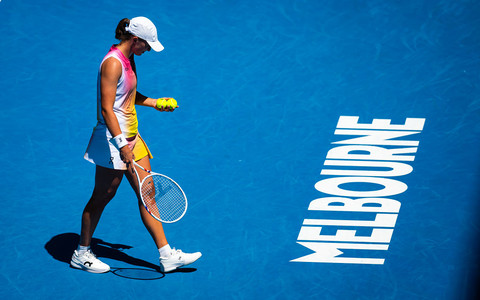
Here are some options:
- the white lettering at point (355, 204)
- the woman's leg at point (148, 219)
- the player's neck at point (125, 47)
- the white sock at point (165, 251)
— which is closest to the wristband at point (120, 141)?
the woman's leg at point (148, 219)

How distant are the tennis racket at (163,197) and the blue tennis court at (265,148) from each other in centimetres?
55

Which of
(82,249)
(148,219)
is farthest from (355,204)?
(82,249)

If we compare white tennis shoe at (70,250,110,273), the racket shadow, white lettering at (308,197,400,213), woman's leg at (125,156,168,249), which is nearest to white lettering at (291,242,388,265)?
white lettering at (308,197,400,213)

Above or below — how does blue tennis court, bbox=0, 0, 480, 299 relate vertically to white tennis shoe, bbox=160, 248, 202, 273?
above

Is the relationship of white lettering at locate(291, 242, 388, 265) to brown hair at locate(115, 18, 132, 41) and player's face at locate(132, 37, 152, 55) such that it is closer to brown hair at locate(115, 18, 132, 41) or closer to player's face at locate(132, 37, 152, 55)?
player's face at locate(132, 37, 152, 55)

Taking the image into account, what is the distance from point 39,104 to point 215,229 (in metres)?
2.88

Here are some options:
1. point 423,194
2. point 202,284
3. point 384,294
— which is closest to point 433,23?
point 423,194

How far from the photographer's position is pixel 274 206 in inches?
252

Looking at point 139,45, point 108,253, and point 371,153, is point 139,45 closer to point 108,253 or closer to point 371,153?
point 108,253

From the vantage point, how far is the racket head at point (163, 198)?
214 inches

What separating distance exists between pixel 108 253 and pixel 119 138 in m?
1.36

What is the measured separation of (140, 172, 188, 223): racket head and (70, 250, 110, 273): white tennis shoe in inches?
27.1

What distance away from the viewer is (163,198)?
18.1 ft

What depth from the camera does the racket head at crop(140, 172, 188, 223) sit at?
17.8 feet
